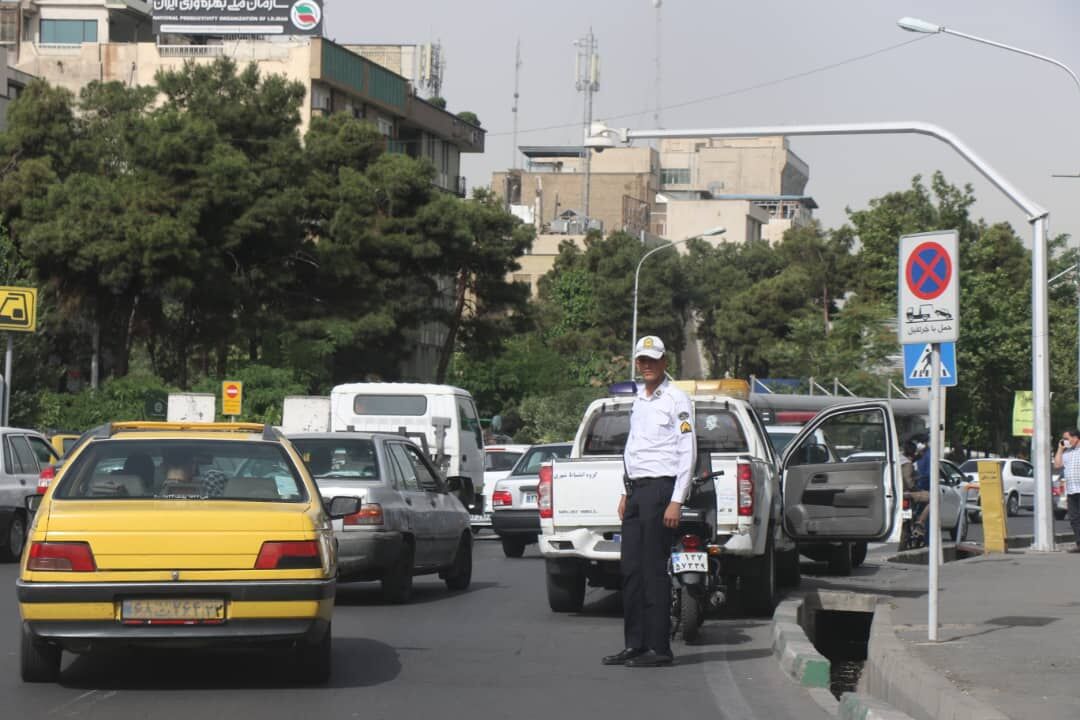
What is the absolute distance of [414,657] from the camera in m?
11.5

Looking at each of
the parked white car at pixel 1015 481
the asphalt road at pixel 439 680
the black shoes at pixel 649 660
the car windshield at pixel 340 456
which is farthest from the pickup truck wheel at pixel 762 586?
the parked white car at pixel 1015 481

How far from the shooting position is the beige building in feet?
232

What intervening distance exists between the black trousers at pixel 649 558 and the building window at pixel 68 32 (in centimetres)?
6977

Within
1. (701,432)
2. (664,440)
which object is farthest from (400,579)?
(664,440)

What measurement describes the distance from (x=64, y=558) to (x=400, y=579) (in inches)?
252

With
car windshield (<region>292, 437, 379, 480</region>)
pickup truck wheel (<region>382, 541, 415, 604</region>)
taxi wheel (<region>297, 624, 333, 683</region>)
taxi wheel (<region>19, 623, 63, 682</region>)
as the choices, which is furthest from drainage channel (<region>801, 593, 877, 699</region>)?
taxi wheel (<region>19, 623, 63, 682</region>)

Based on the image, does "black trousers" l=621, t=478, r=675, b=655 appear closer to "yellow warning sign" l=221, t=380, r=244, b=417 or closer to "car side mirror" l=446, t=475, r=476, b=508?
"car side mirror" l=446, t=475, r=476, b=508

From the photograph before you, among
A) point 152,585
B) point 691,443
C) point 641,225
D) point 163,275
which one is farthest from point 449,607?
point 641,225

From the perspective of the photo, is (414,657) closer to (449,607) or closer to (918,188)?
(449,607)

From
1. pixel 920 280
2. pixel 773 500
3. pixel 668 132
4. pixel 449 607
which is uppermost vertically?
pixel 668 132

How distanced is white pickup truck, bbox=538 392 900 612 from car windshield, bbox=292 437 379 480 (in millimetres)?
1925

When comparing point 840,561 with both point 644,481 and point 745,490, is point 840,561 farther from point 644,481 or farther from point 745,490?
point 644,481

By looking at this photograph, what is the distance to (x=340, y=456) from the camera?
15.8m

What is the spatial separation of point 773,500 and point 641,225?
113m
